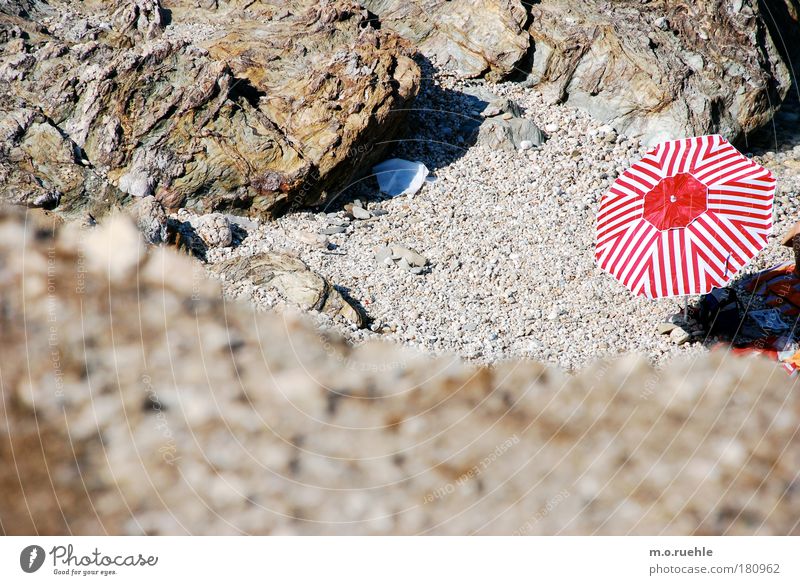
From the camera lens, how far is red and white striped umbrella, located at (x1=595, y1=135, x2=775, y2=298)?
7.16m

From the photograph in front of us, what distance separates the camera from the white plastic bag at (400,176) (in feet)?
35.1

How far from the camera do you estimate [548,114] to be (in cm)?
1238

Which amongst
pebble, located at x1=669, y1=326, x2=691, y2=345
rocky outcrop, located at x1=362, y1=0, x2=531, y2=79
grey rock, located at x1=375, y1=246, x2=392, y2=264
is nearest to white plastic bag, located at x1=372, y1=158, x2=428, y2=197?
grey rock, located at x1=375, y1=246, x2=392, y2=264

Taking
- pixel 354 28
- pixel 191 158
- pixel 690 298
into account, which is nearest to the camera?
pixel 690 298

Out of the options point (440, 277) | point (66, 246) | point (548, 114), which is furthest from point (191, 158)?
point (548, 114)

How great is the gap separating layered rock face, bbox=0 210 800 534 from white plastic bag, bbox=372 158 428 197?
3.26 meters

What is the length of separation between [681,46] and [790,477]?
27.0 feet

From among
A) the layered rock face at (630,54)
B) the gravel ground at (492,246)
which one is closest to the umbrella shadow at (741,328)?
the gravel ground at (492,246)

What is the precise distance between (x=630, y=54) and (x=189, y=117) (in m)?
7.43

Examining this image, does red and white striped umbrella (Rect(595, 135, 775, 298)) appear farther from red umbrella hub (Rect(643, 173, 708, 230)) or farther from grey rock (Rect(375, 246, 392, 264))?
grey rock (Rect(375, 246, 392, 264))

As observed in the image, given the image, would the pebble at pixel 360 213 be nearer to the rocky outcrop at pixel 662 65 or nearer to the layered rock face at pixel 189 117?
the layered rock face at pixel 189 117

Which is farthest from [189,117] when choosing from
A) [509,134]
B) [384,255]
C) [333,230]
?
[509,134]

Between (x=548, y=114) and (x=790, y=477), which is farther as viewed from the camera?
(x=548, y=114)

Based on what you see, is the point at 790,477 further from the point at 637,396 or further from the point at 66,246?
the point at 66,246
